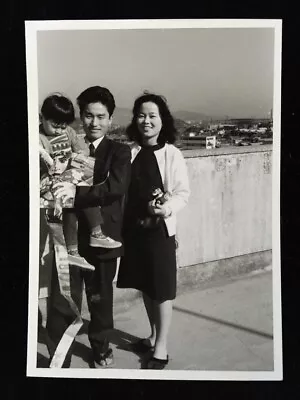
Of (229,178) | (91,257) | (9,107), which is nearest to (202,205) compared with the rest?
(229,178)

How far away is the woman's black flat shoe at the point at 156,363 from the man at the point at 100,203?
5 centimetres

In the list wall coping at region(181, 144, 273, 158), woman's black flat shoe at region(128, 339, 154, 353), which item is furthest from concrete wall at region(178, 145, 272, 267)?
woman's black flat shoe at region(128, 339, 154, 353)

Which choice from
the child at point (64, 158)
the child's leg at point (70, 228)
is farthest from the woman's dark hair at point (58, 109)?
the child's leg at point (70, 228)

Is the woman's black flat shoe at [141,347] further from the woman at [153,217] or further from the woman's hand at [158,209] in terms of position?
the woman's hand at [158,209]

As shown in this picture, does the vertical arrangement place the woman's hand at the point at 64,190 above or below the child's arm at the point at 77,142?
below

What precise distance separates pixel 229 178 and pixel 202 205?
5 centimetres

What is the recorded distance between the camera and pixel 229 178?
55 cm

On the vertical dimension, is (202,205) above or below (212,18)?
below

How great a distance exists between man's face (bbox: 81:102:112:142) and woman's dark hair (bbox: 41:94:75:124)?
18 millimetres

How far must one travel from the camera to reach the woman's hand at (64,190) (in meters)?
0.54

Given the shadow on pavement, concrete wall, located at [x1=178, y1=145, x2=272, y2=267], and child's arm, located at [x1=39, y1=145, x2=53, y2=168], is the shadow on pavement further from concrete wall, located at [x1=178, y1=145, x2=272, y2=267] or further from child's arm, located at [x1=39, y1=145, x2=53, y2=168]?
child's arm, located at [x1=39, y1=145, x2=53, y2=168]

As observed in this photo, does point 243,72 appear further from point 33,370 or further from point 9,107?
point 33,370

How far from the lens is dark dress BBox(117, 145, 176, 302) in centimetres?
54

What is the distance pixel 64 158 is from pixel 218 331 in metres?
0.29
